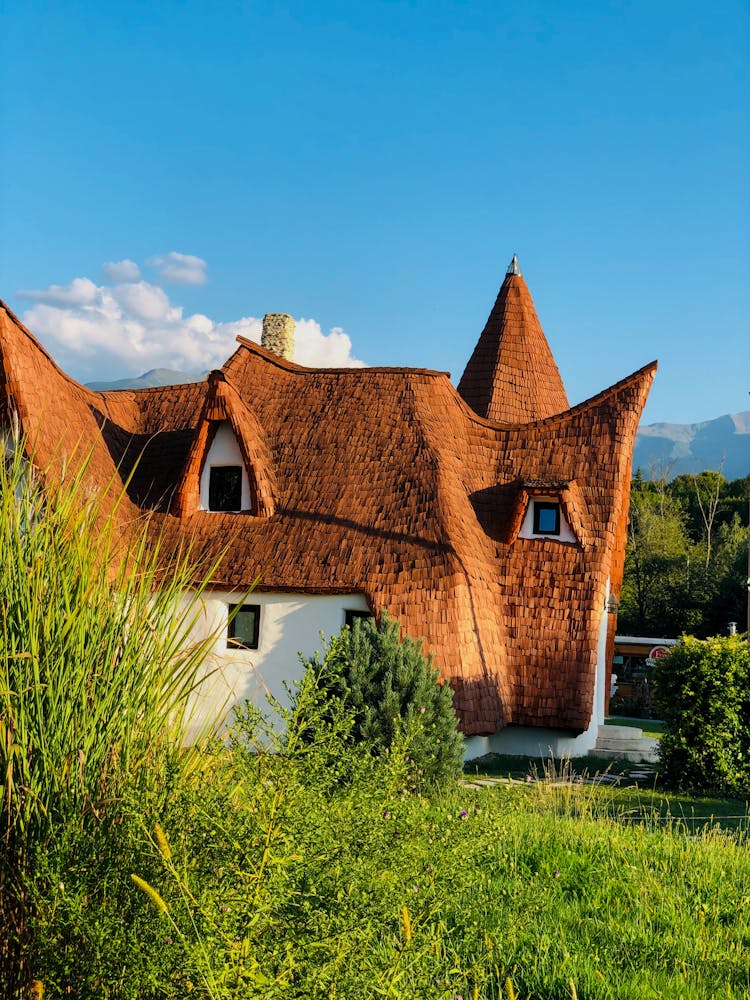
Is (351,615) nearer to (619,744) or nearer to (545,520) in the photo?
(545,520)

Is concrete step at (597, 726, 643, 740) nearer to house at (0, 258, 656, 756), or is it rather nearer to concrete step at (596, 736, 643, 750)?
concrete step at (596, 736, 643, 750)

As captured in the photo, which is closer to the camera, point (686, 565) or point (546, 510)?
point (546, 510)

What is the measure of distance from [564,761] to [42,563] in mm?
11776

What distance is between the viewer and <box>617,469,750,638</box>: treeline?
33.5 m

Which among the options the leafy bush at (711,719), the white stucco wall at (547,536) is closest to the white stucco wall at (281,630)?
the white stucco wall at (547,536)

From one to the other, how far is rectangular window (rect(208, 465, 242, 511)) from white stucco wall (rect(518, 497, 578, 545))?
15.0 ft

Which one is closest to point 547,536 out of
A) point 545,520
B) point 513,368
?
point 545,520

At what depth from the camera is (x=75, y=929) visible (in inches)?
110

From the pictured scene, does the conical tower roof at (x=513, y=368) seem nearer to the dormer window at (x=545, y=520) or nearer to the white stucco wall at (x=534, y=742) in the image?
the dormer window at (x=545, y=520)

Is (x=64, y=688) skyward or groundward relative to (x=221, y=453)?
groundward

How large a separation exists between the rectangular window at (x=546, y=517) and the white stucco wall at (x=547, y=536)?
7 cm

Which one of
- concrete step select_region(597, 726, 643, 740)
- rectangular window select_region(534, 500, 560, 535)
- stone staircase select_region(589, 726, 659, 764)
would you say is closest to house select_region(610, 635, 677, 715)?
concrete step select_region(597, 726, 643, 740)

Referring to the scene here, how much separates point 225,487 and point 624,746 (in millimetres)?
7798

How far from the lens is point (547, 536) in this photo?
1556 cm
